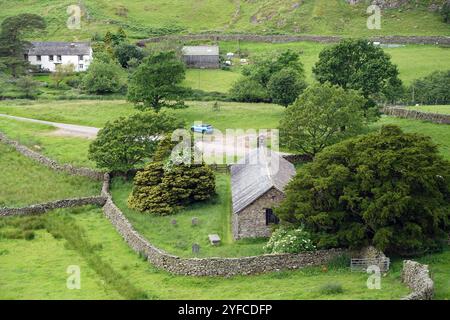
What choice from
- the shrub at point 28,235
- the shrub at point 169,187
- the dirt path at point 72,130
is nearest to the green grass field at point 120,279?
the shrub at point 28,235

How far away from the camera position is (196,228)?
52.6 meters

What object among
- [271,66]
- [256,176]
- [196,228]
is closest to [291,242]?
[196,228]

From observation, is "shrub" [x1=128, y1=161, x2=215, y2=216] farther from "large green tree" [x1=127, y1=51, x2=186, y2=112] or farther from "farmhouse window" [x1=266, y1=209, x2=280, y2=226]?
"large green tree" [x1=127, y1=51, x2=186, y2=112]

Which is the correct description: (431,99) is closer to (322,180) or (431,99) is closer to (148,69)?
(148,69)

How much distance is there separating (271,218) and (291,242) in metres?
6.46

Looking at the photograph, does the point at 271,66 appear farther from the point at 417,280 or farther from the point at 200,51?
the point at 417,280

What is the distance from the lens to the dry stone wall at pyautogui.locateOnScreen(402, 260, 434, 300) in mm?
36844

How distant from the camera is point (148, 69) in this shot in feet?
277

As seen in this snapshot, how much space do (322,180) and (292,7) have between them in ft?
367

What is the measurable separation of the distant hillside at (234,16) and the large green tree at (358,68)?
6058 centimetres

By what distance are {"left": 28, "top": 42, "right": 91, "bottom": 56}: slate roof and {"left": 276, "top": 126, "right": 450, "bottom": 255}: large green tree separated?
81617 mm

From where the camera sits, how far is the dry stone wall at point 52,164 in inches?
2594

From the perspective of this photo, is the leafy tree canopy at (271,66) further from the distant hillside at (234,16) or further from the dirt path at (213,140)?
the distant hillside at (234,16)
